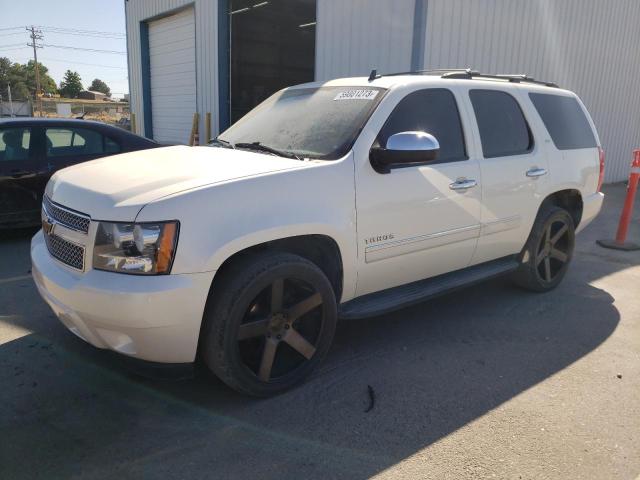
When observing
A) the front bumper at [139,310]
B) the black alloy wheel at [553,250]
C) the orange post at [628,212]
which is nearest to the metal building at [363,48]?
the orange post at [628,212]

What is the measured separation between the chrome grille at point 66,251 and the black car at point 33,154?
A: 365cm

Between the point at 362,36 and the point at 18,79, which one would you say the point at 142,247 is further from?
the point at 18,79

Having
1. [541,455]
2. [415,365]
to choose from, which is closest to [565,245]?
[415,365]

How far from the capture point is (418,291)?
3.75m

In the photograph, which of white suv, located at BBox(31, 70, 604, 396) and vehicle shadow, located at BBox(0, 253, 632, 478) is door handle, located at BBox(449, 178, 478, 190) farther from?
vehicle shadow, located at BBox(0, 253, 632, 478)

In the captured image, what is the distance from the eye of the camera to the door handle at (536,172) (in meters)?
4.38

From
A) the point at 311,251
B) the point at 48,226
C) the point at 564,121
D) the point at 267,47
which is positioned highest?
the point at 267,47

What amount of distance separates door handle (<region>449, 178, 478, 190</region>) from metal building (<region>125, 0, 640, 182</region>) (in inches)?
196

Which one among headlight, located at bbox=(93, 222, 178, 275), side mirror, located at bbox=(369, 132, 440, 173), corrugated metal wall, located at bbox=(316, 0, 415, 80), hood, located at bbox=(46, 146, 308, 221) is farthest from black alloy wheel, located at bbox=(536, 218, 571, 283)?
corrugated metal wall, located at bbox=(316, 0, 415, 80)

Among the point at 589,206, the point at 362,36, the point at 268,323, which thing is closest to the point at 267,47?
the point at 362,36

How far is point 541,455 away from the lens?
104 inches

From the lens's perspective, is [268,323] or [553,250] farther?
[553,250]

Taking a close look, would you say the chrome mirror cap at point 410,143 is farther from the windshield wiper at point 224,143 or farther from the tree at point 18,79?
the tree at point 18,79

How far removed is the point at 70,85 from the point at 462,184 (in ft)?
375
